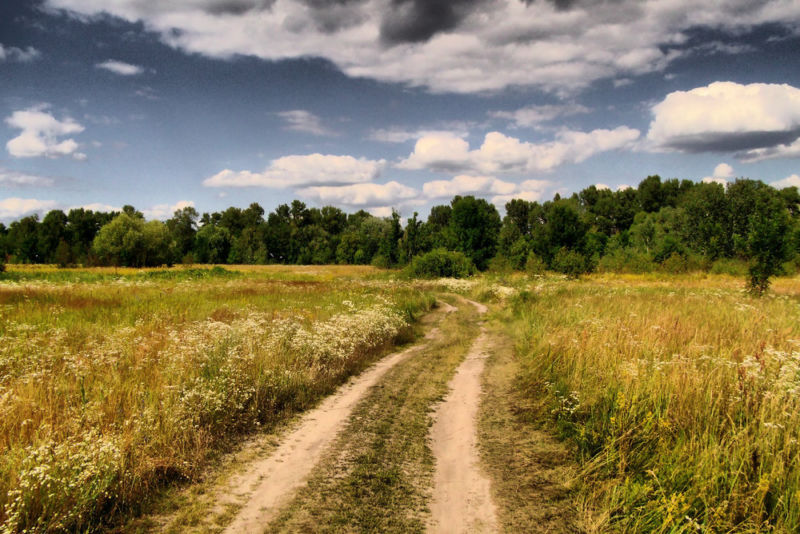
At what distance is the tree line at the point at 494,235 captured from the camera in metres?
46.8

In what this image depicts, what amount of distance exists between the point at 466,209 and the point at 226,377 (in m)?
64.1

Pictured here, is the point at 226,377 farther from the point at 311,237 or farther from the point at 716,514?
the point at 311,237

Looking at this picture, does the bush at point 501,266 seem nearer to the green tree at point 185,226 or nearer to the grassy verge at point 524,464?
the grassy verge at point 524,464

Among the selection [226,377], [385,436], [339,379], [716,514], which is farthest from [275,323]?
[716,514]

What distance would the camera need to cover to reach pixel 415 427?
23.2 feet

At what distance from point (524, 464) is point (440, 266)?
41661 mm

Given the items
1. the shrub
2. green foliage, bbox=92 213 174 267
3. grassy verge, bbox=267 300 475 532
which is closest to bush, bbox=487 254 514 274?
the shrub

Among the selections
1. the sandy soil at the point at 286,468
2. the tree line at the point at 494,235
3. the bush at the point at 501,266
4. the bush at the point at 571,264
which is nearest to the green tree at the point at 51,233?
the tree line at the point at 494,235

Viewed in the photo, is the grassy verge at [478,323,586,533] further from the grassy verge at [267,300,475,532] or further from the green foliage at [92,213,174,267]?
the green foliage at [92,213,174,267]

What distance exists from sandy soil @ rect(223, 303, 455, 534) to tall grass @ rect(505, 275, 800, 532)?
371cm

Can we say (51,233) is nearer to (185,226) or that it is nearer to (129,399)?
(185,226)

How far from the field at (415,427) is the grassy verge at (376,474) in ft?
0.10

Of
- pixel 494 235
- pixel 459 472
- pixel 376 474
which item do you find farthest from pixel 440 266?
pixel 376 474

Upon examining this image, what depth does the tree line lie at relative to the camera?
46750mm
